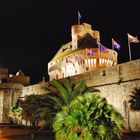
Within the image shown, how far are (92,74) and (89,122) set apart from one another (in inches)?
540

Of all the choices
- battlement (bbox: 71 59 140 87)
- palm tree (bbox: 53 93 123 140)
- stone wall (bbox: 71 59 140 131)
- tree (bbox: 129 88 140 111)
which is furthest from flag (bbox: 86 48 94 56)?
palm tree (bbox: 53 93 123 140)

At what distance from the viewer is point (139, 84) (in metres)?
17.7

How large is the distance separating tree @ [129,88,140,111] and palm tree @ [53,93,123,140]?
338 inches

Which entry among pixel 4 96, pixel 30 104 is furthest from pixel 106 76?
pixel 4 96

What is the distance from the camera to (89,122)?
8141mm

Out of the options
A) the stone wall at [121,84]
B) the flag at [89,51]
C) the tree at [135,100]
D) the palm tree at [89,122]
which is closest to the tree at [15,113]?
the stone wall at [121,84]

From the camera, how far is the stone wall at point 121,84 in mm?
17766

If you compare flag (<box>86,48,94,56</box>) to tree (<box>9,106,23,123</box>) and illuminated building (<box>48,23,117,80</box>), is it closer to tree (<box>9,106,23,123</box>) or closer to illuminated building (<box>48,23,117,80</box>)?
illuminated building (<box>48,23,117,80</box>)

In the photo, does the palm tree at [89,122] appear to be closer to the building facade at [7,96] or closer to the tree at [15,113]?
the tree at [15,113]

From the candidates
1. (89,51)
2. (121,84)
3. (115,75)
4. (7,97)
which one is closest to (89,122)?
(121,84)

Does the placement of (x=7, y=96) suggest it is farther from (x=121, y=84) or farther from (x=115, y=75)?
(x=121, y=84)

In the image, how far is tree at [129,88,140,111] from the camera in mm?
16736

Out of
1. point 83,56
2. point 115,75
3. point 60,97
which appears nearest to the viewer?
point 60,97

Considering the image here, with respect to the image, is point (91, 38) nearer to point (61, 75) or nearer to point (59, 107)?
point (61, 75)
